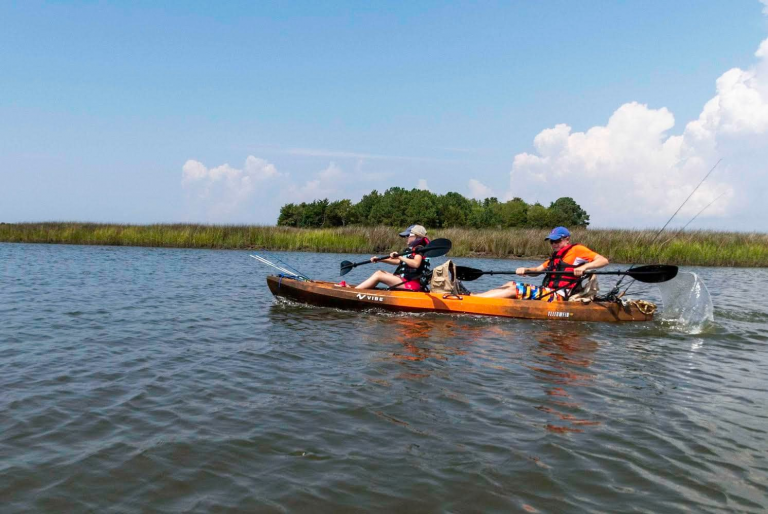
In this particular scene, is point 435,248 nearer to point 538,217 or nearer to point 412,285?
point 412,285

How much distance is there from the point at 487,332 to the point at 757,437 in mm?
4371

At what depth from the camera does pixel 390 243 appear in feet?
90.6

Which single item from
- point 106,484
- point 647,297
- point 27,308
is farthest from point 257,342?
point 647,297

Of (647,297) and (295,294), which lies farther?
(647,297)

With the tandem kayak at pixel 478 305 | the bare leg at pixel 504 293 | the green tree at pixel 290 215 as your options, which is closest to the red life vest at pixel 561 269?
the tandem kayak at pixel 478 305

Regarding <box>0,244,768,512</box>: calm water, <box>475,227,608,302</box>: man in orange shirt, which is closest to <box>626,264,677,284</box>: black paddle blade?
<box>475,227,608,302</box>: man in orange shirt

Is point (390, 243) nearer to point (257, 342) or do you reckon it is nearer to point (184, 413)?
point (257, 342)

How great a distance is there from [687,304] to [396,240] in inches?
748

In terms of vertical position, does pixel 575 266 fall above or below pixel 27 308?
above

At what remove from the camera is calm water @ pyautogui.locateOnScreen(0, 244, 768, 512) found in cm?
323

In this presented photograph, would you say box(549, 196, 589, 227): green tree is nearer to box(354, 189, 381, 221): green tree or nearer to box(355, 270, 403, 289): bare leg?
box(354, 189, 381, 221): green tree

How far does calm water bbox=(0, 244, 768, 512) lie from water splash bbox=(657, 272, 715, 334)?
0.36 m

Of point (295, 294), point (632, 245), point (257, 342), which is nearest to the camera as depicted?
point (257, 342)

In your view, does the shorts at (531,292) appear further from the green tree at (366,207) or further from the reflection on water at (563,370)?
the green tree at (366,207)
